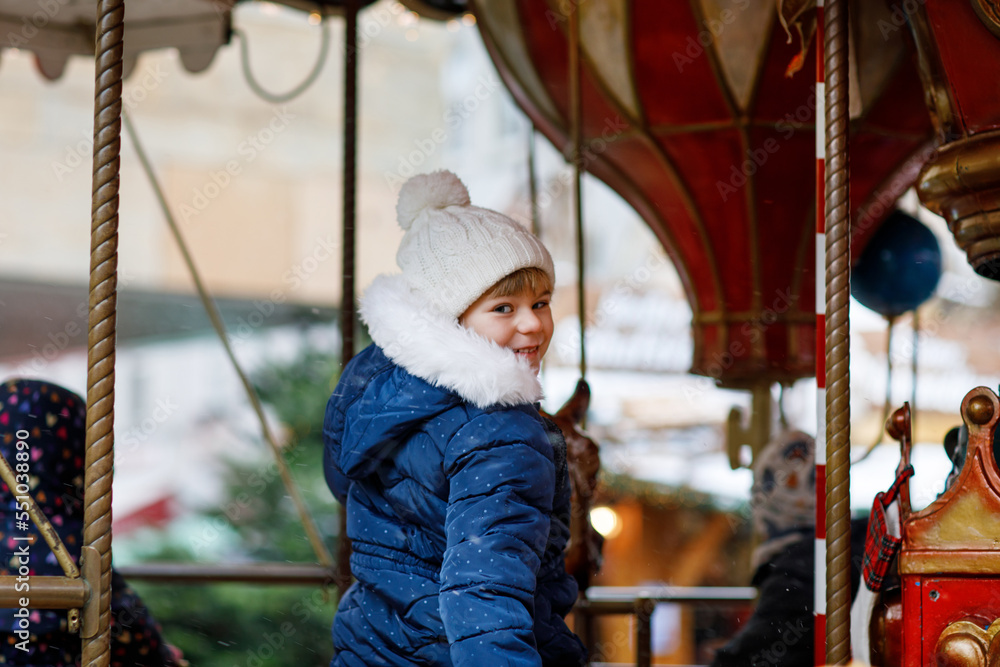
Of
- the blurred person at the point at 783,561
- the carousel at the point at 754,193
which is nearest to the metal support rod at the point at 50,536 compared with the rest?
the carousel at the point at 754,193

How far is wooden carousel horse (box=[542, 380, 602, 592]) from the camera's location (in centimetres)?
196

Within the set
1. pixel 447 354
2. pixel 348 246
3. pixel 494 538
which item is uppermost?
pixel 348 246

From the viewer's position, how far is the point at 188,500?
7.85 metres

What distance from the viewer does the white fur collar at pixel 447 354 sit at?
131 cm

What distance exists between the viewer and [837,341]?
135 cm

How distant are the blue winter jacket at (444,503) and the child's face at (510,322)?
0.16ft

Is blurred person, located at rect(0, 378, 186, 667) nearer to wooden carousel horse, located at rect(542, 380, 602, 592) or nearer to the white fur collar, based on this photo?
the white fur collar

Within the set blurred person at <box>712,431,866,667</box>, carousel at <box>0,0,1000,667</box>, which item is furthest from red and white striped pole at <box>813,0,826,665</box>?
blurred person at <box>712,431,866,667</box>

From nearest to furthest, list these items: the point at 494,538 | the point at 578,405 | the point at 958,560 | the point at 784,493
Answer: the point at 494,538
the point at 958,560
the point at 578,405
the point at 784,493

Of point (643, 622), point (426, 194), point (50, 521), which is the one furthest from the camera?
point (643, 622)

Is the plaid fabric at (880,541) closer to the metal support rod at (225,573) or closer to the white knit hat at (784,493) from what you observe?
the white knit hat at (784,493)

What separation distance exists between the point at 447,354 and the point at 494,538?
0.25 m

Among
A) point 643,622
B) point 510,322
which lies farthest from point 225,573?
point 510,322

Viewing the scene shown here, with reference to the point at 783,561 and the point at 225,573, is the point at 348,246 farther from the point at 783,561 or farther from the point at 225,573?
the point at 783,561
